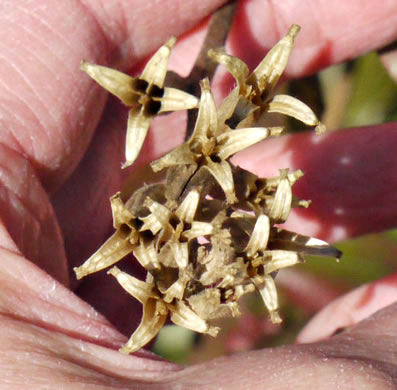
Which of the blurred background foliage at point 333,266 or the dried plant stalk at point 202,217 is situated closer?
the dried plant stalk at point 202,217

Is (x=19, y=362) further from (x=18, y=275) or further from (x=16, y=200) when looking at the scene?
(x=16, y=200)

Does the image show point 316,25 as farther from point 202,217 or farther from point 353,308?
point 202,217

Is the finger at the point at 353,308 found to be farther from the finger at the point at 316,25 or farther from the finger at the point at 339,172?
the finger at the point at 316,25

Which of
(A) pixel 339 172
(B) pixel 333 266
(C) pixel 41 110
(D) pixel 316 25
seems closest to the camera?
(C) pixel 41 110

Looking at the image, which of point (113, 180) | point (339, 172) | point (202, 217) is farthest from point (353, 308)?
point (202, 217)

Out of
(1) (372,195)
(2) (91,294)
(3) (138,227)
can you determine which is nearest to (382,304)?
(1) (372,195)

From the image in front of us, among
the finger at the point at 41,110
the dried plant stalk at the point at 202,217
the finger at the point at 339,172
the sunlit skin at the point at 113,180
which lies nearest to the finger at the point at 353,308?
the sunlit skin at the point at 113,180
